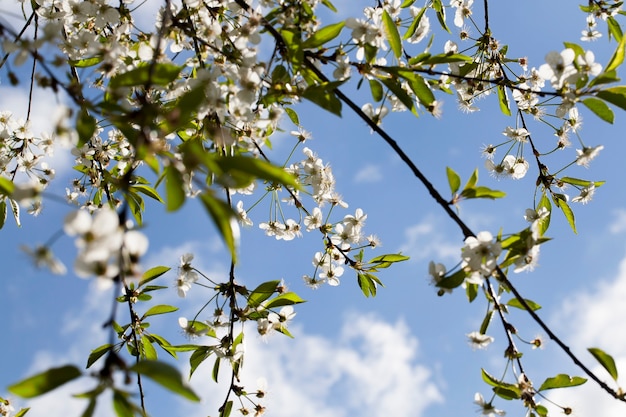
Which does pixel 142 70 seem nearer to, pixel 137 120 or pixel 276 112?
pixel 137 120

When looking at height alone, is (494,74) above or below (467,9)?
below

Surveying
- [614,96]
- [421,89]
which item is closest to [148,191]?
[421,89]

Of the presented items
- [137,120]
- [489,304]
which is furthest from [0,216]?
[489,304]

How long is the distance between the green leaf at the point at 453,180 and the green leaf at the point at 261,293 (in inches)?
39.2

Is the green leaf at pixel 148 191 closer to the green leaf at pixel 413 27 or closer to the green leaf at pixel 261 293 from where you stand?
the green leaf at pixel 261 293

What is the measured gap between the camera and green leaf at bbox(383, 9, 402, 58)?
6.37 ft

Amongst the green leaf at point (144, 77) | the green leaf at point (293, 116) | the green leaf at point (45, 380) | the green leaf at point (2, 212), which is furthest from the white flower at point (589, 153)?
the green leaf at point (2, 212)

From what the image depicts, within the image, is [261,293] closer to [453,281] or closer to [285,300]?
[285,300]

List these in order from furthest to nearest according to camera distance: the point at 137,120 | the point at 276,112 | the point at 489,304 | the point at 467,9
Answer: the point at 467,9, the point at 276,112, the point at 489,304, the point at 137,120

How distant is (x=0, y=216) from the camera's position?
2895 millimetres

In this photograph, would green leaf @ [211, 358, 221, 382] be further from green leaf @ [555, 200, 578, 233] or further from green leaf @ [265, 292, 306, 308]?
green leaf @ [555, 200, 578, 233]

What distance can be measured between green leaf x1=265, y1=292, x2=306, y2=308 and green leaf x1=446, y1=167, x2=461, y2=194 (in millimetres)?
1053

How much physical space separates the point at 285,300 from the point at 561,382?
1.14 m

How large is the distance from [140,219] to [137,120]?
6.61ft
